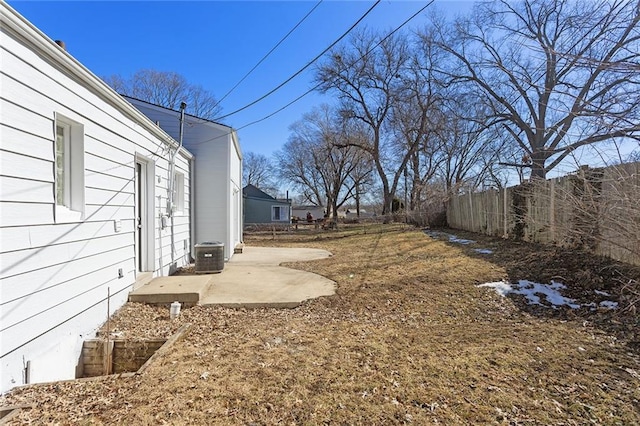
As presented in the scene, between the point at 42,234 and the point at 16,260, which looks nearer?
the point at 16,260

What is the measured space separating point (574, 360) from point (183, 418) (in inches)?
130

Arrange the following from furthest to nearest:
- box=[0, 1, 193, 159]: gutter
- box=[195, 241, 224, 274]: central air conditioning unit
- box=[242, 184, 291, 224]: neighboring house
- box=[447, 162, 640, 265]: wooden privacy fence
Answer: box=[242, 184, 291, 224]: neighboring house → box=[195, 241, 224, 274]: central air conditioning unit → box=[447, 162, 640, 265]: wooden privacy fence → box=[0, 1, 193, 159]: gutter

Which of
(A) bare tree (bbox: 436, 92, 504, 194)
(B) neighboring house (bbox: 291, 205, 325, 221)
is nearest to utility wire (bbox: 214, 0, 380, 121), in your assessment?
(A) bare tree (bbox: 436, 92, 504, 194)

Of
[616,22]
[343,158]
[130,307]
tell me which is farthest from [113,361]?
[343,158]

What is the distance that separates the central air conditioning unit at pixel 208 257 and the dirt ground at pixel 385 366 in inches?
88.6

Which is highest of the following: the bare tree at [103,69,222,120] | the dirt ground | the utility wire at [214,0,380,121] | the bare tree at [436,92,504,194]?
the bare tree at [103,69,222,120]

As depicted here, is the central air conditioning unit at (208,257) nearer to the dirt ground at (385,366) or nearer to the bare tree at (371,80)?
the dirt ground at (385,366)

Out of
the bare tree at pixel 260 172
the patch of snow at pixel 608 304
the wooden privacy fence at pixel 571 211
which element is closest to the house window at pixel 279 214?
the bare tree at pixel 260 172

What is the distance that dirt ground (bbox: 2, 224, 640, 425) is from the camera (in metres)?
2.35

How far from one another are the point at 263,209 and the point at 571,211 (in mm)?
28838

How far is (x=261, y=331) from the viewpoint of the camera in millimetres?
4062

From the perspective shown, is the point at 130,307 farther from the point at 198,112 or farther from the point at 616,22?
the point at 198,112

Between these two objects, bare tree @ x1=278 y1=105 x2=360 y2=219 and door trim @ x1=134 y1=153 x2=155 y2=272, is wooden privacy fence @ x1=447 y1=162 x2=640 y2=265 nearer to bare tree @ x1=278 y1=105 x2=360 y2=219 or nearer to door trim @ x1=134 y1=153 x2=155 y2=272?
door trim @ x1=134 y1=153 x2=155 y2=272

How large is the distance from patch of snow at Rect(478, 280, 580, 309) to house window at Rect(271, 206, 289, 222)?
2880cm
